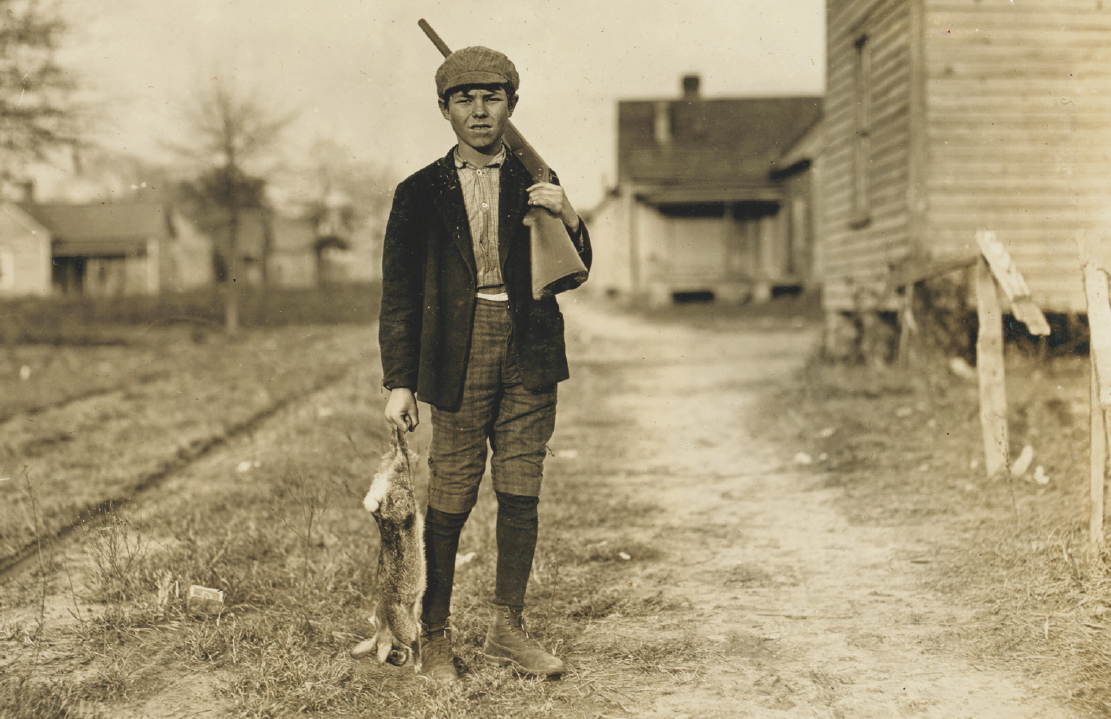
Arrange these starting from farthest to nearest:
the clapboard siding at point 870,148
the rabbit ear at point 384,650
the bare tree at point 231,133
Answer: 1. the bare tree at point 231,133
2. the clapboard siding at point 870,148
3. the rabbit ear at point 384,650

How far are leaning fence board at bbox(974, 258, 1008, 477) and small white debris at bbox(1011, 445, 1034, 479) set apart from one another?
76 mm

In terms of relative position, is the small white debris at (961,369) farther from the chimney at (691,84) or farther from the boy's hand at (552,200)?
the chimney at (691,84)

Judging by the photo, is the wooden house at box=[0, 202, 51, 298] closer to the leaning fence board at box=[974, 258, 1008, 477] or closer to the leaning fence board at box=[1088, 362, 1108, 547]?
the leaning fence board at box=[974, 258, 1008, 477]

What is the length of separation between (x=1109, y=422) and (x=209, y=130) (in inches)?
705

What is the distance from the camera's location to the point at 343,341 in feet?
56.1

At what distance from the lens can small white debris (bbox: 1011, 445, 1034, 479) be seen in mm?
5098

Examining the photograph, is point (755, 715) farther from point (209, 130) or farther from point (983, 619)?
point (209, 130)

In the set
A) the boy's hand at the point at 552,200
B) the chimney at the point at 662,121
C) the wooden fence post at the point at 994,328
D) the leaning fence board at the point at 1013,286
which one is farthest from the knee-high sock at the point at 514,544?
the chimney at the point at 662,121

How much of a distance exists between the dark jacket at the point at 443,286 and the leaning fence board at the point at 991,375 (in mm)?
3635

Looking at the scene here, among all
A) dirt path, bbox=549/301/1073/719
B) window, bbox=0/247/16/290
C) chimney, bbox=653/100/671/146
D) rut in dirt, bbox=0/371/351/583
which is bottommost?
dirt path, bbox=549/301/1073/719

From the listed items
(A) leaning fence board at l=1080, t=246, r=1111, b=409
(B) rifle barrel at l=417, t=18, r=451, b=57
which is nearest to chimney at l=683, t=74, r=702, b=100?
(A) leaning fence board at l=1080, t=246, r=1111, b=409

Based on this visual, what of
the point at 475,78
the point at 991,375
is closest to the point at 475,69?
the point at 475,78

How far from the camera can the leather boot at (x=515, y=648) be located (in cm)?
271

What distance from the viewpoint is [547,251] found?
8.53 ft
